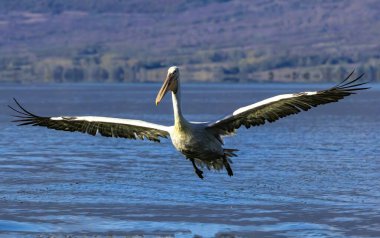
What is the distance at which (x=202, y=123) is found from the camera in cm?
2055

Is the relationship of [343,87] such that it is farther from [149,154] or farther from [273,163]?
[149,154]

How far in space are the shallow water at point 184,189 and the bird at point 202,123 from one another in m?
2.26

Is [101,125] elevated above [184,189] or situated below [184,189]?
above

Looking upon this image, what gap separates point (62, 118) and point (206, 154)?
2.80 meters

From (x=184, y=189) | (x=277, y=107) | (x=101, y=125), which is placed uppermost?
(x=277, y=107)

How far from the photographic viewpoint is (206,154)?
20578mm

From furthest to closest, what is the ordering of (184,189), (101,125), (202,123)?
(184,189) → (101,125) → (202,123)

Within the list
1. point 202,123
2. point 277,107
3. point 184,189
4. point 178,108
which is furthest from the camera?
point 184,189

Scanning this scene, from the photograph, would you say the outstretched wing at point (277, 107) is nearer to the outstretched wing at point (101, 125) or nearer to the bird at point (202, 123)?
the bird at point (202, 123)

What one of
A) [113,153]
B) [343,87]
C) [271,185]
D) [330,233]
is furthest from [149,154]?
[343,87]

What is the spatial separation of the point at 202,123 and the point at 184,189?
28.4 feet

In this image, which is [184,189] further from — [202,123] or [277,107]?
[277,107]

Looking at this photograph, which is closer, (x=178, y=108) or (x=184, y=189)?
(x=178, y=108)

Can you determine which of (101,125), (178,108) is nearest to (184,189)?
(101,125)
